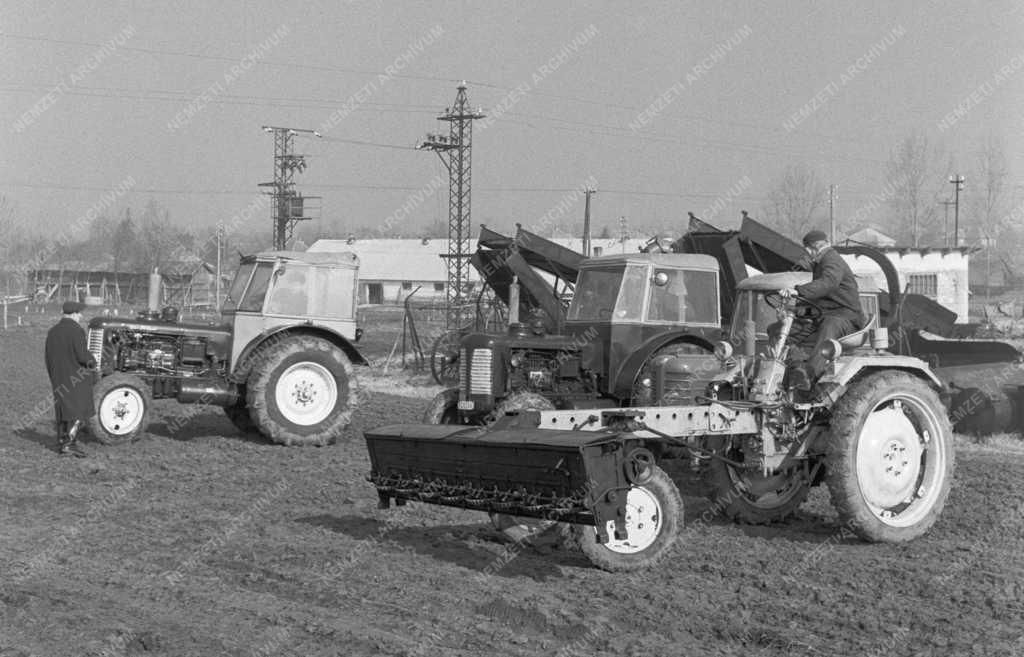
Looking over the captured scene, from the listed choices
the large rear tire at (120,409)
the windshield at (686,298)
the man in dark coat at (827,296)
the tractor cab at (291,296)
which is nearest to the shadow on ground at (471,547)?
the man in dark coat at (827,296)

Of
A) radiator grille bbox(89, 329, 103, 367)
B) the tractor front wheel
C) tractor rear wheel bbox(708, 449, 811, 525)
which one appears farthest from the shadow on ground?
radiator grille bbox(89, 329, 103, 367)

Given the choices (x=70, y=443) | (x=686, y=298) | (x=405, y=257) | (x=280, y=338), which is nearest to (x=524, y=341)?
(x=686, y=298)

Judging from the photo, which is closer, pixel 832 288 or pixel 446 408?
pixel 832 288

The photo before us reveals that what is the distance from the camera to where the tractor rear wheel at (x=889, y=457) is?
731 centimetres

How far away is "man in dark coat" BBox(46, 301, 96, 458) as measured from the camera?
1173 centimetres

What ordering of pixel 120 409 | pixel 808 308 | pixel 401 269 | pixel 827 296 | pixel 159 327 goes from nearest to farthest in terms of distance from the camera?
pixel 827 296 < pixel 808 308 < pixel 120 409 < pixel 159 327 < pixel 401 269

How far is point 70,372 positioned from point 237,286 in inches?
92.2

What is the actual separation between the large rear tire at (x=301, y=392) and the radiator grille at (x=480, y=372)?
253 cm

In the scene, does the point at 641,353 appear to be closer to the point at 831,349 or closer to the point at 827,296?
the point at 827,296

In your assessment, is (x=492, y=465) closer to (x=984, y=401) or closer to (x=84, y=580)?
(x=84, y=580)

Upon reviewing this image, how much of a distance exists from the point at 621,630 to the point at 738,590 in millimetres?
1062

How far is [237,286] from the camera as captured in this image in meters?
13.5

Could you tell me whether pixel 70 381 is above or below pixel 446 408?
above

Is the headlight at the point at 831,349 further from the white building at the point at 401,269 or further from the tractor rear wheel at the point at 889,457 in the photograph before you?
the white building at the point at 401,269
